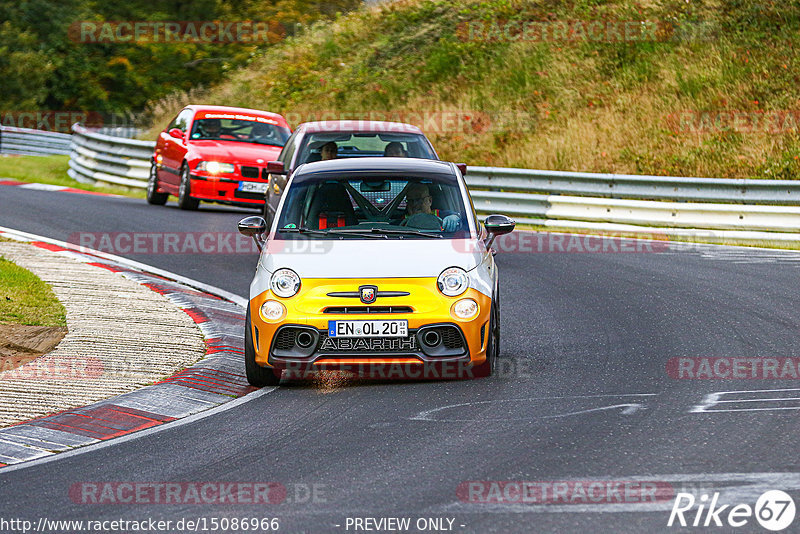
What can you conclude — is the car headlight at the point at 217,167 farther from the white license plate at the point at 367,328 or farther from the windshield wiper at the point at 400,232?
the white license plate at the point at 367,328

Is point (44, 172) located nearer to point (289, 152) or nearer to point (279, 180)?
point (289, 152)

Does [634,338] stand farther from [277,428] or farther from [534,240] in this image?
[534,240]

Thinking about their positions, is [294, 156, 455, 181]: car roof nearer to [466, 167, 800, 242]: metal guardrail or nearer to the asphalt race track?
the asphalt race track

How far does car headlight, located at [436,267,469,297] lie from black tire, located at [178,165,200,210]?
12629 mm

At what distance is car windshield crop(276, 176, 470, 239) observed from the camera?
30.5 ft

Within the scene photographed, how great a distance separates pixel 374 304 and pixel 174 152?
540 inches

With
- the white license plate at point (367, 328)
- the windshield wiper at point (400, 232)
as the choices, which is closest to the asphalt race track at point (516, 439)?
the white license plate at point (367, 328)

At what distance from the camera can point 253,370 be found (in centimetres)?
873

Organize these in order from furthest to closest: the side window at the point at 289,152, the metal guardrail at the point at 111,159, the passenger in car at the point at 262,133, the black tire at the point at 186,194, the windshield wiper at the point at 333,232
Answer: the metal guardrail at the point at 111,159, the passenger in car at the point at 262,133, the black tire at the point at 186,194, the side window at the point at 289,152, the windshield wiper at the point at 333,232

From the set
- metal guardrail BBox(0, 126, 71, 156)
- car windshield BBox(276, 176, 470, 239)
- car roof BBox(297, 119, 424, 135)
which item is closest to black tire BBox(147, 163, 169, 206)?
car roof BBox(297, 119, 424, 135)

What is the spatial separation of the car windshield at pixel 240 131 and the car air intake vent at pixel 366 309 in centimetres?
1328

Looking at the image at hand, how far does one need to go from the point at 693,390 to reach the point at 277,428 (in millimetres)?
2857

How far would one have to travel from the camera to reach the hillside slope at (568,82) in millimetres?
24578

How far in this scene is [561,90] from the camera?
29281mm
